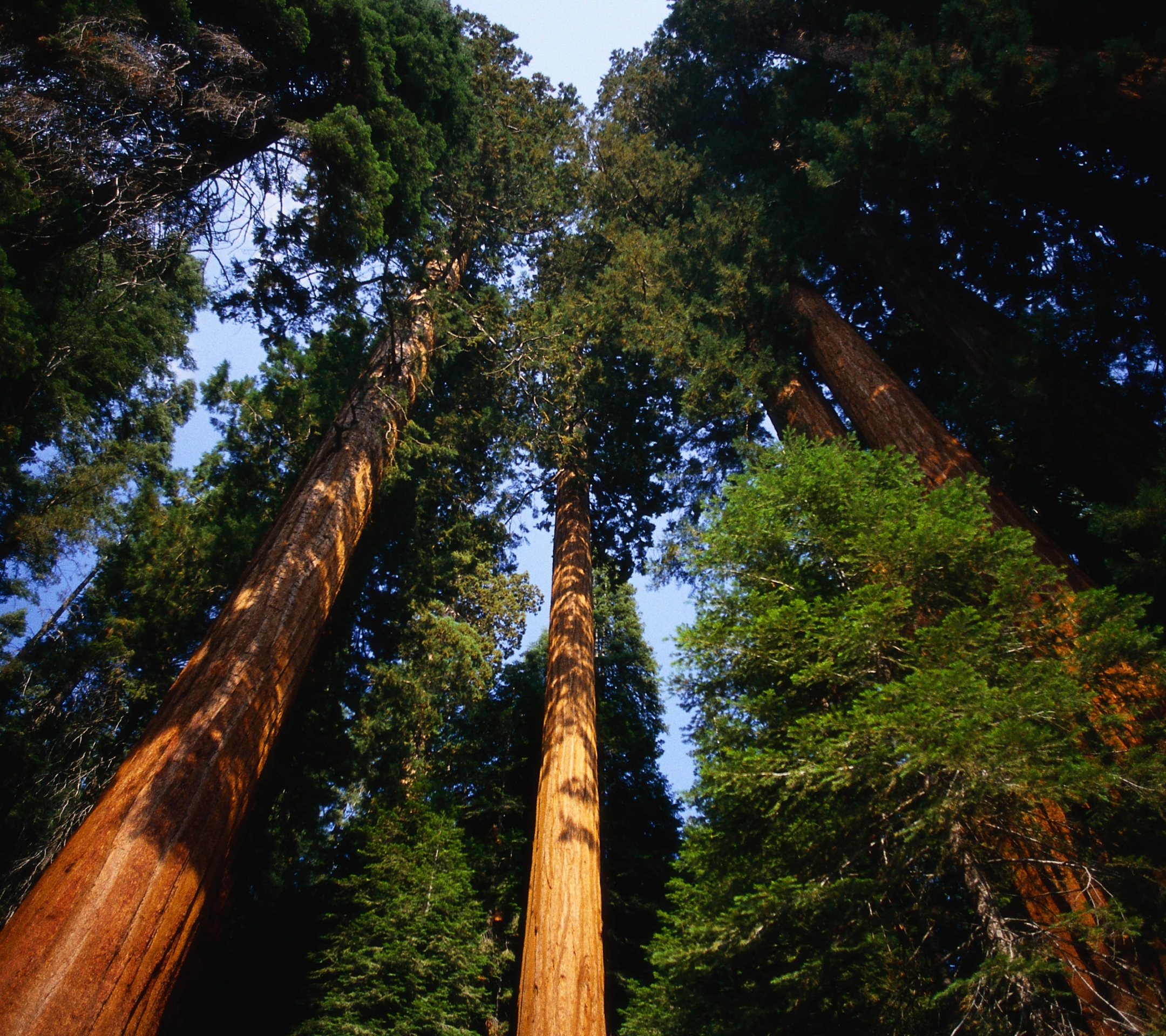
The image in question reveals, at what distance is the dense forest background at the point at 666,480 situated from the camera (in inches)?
104

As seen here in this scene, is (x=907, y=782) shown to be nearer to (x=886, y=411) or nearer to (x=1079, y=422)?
(x=1079, y=422)

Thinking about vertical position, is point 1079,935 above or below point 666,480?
below

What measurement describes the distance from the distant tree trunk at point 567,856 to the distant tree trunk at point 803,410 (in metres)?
3.20

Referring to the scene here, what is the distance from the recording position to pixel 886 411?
6090 millimetres

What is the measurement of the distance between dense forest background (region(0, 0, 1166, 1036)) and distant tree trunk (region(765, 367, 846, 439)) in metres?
0.05

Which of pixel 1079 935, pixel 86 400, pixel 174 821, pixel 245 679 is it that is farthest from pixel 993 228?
pixel 86 400

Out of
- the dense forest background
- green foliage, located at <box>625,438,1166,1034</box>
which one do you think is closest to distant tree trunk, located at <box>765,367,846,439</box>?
the dense forest background

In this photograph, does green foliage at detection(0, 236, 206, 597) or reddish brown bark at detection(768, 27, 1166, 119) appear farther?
green foliage at detection(0, 236, 206, 597)

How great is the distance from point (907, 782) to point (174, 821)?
3.79 meters

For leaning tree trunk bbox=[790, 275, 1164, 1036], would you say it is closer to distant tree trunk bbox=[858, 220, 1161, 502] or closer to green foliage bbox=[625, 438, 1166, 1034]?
green foliage bbox=[625, 438, 1166, 1034]

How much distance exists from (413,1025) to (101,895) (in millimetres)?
3839

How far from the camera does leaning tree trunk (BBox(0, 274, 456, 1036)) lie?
2609 millimetres

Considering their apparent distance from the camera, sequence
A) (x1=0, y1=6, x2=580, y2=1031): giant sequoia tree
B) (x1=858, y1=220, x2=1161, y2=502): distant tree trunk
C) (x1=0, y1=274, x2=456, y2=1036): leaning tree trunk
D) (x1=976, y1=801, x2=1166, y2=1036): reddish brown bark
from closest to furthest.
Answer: (x1=976, y1=801, x2=1166, y2=1036): reddish brown bark, (x1=0, y1=274, x2=456, y2=1036): leaning tree trunk, (x1=0, y1=6, x2=580, y2=1031): giant sequoia tree, (x1=858, y1=220, x2=1161, y2=502): distant tree trunk

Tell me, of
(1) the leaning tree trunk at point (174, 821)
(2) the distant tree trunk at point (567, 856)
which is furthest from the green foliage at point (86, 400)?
(2) the distant tree trunk at point (567, 856)
